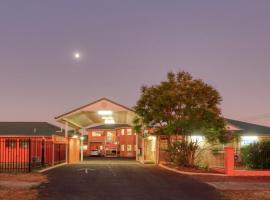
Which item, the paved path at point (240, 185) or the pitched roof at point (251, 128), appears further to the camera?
the pitched roof at point (251, 128)

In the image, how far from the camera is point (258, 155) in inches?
1226

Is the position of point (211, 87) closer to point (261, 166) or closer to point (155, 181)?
point (261, 166)

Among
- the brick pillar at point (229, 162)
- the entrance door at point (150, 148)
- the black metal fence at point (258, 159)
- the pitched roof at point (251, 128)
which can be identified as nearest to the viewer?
the brick pillar at point (229, 162)

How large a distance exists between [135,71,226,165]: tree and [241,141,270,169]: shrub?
3.30m

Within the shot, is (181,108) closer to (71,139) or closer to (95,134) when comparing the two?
(71,139)

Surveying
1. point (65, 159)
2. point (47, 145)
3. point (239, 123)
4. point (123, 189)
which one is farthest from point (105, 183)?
point (239, 123)

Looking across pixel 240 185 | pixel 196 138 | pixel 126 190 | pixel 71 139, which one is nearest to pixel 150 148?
pixel 71 139

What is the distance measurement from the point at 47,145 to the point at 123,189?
23.6 metres

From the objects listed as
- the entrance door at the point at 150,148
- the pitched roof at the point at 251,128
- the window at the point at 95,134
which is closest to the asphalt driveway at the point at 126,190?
the entrance door at the point at 150,148

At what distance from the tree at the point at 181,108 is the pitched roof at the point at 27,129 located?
23.2 metres

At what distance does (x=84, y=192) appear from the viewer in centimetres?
1902

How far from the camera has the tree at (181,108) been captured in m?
34.8

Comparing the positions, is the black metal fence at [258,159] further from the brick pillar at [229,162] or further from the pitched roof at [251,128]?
the pitched roof at [251,128]

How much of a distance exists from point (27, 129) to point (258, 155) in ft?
119
